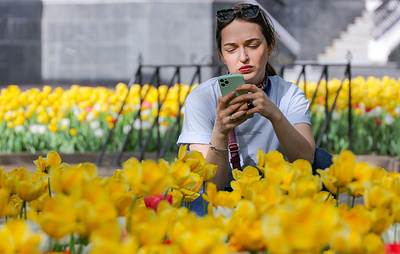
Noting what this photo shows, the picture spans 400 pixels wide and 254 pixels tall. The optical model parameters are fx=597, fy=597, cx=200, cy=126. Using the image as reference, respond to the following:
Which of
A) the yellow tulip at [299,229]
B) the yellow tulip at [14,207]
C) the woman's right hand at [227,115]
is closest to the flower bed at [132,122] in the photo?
the woman's right hand at [227,115]

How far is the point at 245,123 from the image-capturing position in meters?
2.85

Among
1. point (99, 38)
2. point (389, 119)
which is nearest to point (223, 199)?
point (389, 119)

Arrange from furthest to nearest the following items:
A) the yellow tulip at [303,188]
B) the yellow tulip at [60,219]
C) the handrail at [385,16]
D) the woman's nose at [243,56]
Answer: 1. the handrail at [385,16]
2. the woman's nose at [243,56]
3. the yellow tulip at [303,188]
4. the yellow tulip at [60,219]

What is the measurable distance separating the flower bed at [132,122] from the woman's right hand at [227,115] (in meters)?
4.12

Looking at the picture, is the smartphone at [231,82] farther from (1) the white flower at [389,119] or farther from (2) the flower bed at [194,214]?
(1) the white flower at [389,119]

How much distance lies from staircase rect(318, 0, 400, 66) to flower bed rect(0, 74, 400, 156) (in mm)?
8903

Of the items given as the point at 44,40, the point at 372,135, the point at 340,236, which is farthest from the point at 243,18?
the point at 44,40

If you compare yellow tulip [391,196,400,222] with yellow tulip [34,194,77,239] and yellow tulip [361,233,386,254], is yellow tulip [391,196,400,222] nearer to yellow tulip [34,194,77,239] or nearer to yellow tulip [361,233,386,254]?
yellow tulip [361,233,386,254]

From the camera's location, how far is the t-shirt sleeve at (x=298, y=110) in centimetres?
275

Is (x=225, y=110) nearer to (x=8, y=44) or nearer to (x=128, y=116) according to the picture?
(x=128, y=116)

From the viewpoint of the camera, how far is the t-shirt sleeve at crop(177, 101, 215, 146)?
274 centimetres

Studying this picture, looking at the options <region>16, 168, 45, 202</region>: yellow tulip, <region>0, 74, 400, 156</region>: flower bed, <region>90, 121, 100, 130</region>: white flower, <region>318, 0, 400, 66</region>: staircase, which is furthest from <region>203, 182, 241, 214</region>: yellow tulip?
<region>318, 0, 400, 66</region>: staircase

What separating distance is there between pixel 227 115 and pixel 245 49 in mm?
509

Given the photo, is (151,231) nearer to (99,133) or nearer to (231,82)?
(231,82)
